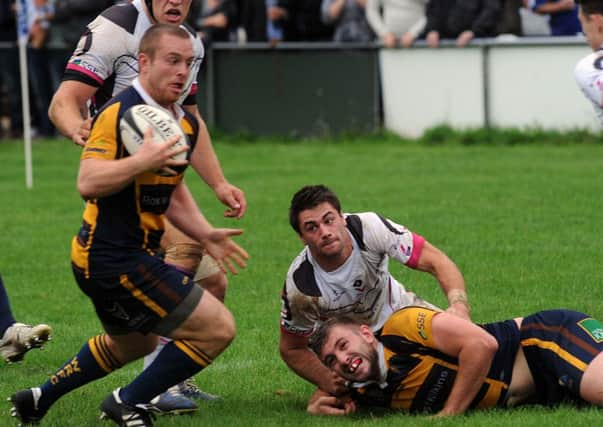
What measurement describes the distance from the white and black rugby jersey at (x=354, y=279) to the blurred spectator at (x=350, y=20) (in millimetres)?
12151

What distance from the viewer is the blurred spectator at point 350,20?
19.1 m

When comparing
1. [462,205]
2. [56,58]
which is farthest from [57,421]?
[56,58]

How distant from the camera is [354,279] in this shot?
23.3 ft

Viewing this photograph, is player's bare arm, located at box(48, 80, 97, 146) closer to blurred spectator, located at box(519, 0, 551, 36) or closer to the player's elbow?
the player's elbow

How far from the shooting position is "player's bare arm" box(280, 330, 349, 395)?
7.14 meters

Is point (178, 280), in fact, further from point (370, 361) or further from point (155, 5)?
point (155, 5)

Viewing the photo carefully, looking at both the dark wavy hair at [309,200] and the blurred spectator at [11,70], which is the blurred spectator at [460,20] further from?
the dark wavy hair at [309,200]

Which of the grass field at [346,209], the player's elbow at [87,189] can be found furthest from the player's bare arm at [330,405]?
the player's elbow at [87,189]

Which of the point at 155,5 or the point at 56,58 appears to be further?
the point at 56,58

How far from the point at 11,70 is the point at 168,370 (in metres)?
15.6

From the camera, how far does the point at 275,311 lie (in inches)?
367

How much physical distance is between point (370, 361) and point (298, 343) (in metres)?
0.62

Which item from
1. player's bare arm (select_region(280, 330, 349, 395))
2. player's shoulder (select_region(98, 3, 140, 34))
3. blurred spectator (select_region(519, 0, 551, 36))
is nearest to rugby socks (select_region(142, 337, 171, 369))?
player's bare arm (select_region(280, 330, 349, 395))

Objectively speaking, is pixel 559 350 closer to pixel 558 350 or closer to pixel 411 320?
pixel 558 350
